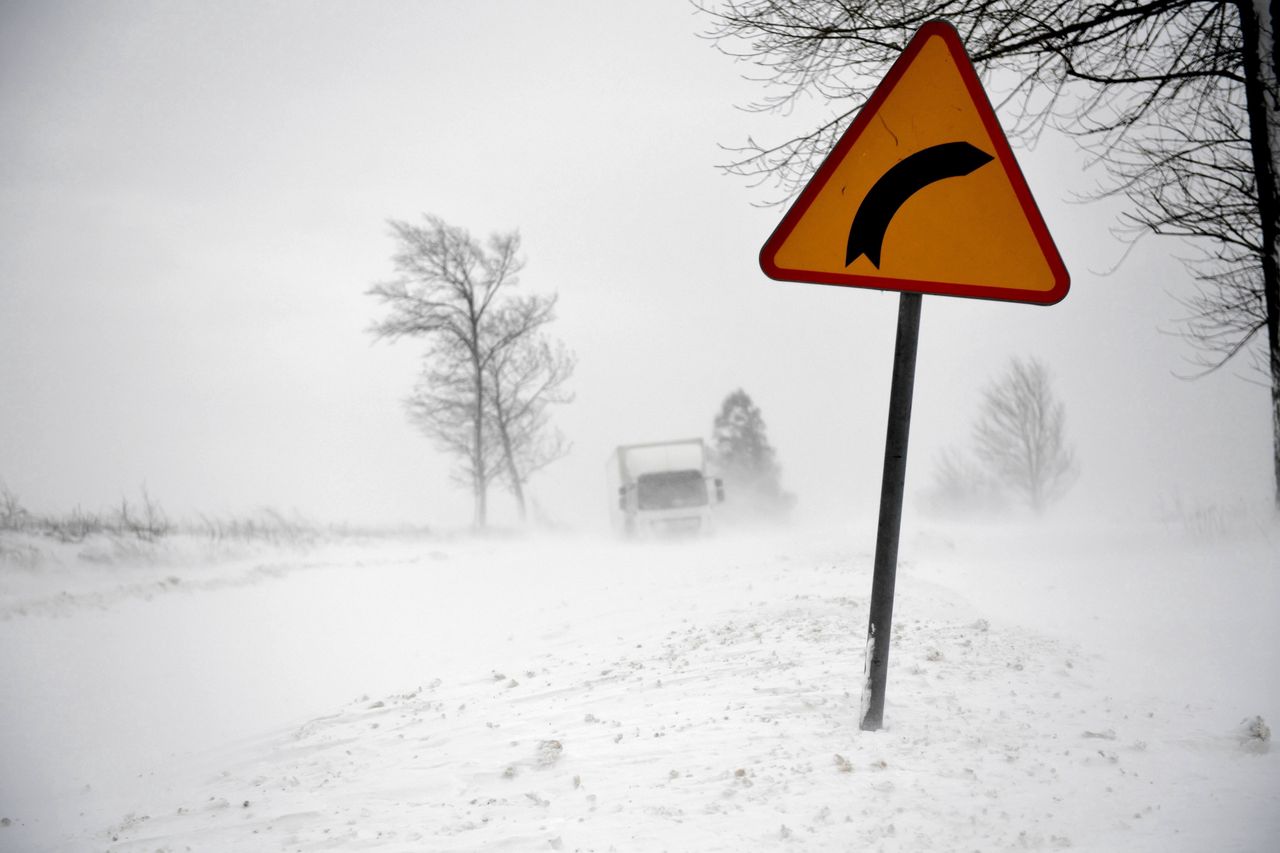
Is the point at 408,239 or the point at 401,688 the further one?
the point at 408,239

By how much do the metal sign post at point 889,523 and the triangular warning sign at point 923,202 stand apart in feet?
0.85

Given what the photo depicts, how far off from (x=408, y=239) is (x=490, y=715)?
21.2 metres

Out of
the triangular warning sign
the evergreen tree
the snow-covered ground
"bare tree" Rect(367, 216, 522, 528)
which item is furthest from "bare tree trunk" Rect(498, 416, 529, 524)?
the triangular warning sign

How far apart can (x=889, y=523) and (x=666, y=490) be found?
59.4ft

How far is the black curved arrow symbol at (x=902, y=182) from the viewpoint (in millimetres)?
2730

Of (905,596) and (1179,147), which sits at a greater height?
(1179,147)

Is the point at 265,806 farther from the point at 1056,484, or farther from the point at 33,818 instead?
the point at 1056,484

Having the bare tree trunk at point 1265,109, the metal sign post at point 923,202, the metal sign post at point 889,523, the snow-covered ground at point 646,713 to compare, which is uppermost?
the bare tree trunk at point 1265,109

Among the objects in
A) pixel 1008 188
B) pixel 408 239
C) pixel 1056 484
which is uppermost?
pixel 408 239

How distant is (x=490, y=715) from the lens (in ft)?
12.3

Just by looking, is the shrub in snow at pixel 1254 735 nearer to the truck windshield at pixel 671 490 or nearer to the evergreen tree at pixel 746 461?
the truck windshield at pixel 671 490

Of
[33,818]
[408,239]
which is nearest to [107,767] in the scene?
[33,818]

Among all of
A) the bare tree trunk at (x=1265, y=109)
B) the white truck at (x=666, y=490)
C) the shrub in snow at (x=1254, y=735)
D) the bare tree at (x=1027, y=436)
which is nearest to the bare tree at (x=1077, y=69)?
the bare tree trunk at (x=1265, y=109)

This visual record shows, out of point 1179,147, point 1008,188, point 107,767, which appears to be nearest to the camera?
point 1008,188
